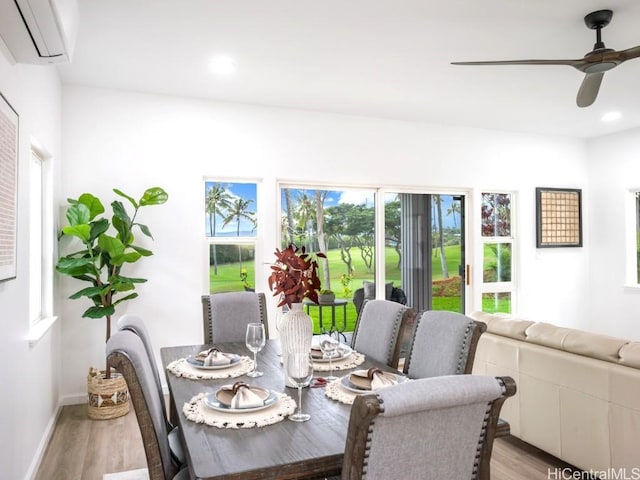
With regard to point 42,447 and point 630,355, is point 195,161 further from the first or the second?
point 630,355

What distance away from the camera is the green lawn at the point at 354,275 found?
466cm

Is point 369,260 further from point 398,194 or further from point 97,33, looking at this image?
point 97,33

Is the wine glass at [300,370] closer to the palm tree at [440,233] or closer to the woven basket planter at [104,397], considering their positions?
the woven basket planter at [104,397]

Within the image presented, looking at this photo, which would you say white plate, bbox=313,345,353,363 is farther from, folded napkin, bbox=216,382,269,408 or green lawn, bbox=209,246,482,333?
green lawn, bbox=209,246,482,333

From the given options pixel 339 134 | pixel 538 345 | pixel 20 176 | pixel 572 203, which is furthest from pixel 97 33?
pixel 572 203

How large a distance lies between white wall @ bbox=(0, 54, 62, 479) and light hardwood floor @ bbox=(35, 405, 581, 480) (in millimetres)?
123

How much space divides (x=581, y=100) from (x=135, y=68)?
3.25 meters

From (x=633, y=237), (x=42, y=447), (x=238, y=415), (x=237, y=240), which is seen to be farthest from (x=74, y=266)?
(x=633, y=237)

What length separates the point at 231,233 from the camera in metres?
4.69

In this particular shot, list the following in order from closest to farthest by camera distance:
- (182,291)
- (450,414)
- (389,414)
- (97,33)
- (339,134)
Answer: (389,414)
(450,414)
(97,33)
(182,291)
(339,134)

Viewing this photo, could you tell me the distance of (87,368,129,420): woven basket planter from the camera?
363 cm

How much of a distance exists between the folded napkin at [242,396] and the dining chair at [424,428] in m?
0.59

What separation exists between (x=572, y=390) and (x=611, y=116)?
3.91m

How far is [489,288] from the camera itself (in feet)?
18.9
